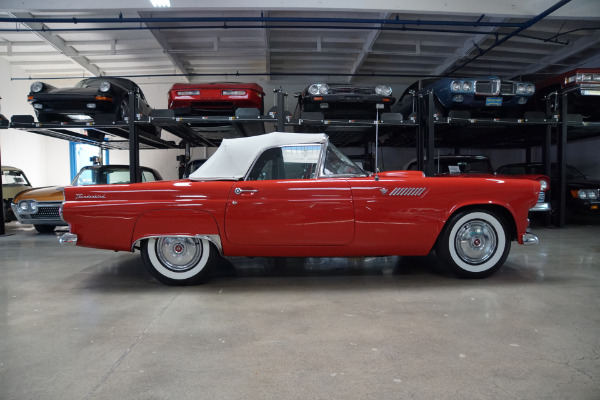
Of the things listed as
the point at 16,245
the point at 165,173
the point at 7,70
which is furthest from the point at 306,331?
the point at 7,70

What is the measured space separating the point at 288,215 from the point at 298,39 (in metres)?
7.07

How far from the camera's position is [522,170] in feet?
26.8

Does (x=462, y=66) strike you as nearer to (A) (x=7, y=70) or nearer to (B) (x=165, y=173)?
(B) (x=165, y=173)

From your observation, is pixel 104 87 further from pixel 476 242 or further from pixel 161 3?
pixel 476 242

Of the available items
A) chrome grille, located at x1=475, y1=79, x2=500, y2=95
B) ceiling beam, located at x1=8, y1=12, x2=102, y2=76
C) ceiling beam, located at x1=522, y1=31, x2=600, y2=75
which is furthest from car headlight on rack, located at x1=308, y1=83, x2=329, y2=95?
ceiling beam, located at x1=522, y1=31, x2=600, y2=75

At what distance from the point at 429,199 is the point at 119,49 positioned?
9345mm

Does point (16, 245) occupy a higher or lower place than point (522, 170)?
lower

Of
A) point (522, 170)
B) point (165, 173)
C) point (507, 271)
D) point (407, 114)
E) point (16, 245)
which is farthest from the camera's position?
point (165, 173)

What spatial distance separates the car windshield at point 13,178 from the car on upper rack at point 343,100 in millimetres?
7199

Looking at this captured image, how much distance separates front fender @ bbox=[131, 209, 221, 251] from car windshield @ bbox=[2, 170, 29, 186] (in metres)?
7.38

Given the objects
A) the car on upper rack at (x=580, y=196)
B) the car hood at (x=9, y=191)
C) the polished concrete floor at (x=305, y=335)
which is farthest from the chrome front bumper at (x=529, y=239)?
the car hood at (x=9, y=191)

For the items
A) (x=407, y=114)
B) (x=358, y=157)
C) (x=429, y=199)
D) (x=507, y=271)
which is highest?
(x=407, y=114)

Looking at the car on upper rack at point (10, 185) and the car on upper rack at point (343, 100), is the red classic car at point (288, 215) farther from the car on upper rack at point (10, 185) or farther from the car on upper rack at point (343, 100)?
the car on upper rack at point (10, 185)

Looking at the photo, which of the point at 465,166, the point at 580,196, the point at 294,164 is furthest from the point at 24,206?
the point at 580,196
